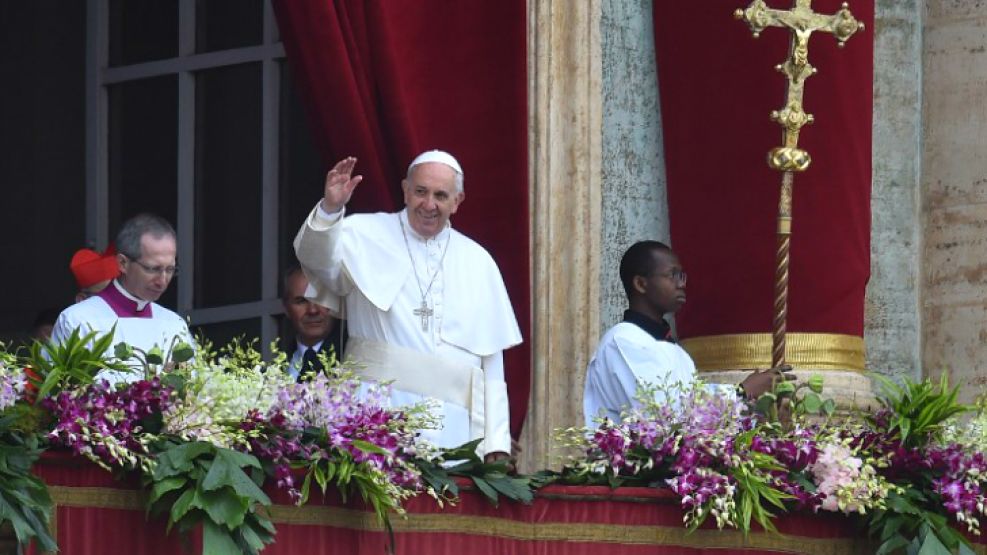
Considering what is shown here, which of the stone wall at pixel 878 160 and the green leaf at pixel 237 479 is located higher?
the stone wall at pixel 878 160

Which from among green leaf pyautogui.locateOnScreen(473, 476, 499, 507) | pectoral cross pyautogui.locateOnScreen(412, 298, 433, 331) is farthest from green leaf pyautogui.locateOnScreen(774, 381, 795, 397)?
pectoral cross pyautogui.locateOnScreen(412, 298, 433, 331)

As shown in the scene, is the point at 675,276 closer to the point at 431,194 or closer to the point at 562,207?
the point at 431,194

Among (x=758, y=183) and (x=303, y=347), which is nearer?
(x=303, y=347)

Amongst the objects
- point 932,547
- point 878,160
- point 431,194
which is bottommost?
point 932,547

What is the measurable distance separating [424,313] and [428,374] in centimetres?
21

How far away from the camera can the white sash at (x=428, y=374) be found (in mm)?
7961

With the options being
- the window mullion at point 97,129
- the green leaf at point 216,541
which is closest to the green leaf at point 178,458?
the green leaf at point 216,541

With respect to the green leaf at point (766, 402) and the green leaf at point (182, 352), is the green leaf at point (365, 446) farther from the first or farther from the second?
the green leaf at point (766, 402)

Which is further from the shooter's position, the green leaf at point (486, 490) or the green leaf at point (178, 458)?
the green leaf at point (486, 490)

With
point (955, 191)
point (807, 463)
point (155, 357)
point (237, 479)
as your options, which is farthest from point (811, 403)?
point (955, 191)

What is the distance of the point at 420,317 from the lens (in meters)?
8.09

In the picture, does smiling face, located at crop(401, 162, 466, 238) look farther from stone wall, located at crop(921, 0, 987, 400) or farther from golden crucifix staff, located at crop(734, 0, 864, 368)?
stone wall, located at crop(921, 0, 987, 400)

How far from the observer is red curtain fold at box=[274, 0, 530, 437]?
28.5 feet

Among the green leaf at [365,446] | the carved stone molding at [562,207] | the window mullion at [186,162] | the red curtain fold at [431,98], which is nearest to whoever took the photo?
the green leaf at [365,446]
